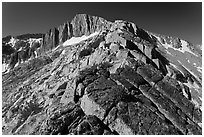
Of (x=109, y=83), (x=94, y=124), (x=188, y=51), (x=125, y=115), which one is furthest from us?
(x=188, y=51)

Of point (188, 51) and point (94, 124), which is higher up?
point (94, 124)

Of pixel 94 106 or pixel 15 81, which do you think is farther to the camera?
pixel 15 81

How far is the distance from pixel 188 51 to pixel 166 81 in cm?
7574

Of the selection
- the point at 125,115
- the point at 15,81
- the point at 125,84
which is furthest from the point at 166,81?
the point at 15,81

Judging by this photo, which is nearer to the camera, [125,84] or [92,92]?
[92,92]

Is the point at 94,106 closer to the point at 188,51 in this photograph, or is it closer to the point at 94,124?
the point at 94,124

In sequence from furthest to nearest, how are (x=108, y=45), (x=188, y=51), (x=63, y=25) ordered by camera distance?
(x=63, y=25), (x=188, y=51), (x=108, y=45)

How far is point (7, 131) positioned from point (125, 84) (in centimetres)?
2867

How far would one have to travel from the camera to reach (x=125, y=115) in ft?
151

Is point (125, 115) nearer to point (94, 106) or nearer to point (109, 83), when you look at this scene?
point (94, 106)

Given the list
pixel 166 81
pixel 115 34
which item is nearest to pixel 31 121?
pixel 166 81

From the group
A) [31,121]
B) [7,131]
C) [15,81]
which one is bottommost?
[15,81]

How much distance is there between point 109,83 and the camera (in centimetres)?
5462

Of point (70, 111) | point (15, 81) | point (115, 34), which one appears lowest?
point (15, 81)
